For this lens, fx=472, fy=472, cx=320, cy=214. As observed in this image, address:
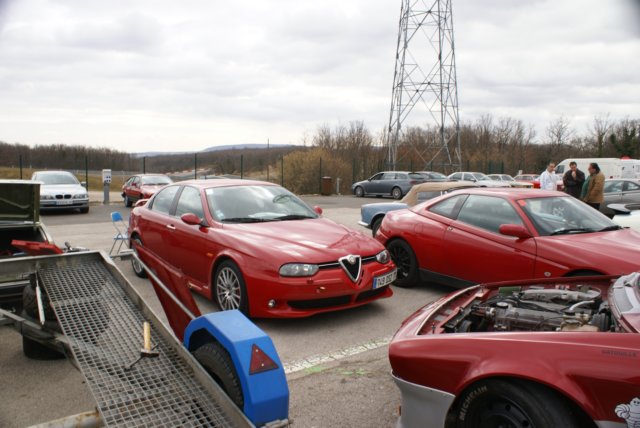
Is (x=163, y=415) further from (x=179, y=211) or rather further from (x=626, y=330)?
(x=179, y=211)

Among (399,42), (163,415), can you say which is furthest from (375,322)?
(399,42)

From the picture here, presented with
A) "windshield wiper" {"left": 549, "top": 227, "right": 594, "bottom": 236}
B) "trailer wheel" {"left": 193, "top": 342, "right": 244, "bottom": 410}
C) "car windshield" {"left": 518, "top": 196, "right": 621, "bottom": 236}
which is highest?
"car windshield" {"left": 518, "top": 196, "right": 621, "bottom": 236}

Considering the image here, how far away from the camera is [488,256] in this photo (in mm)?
5406

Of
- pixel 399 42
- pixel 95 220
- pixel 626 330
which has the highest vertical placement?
pixel 399 42

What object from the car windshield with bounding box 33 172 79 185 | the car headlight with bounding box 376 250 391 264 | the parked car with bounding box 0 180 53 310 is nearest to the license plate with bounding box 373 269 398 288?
the car headlight with bounding box 376 250 391 264

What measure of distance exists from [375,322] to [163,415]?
10.4 ft

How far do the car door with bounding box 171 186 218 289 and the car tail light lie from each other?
3036 millimetres

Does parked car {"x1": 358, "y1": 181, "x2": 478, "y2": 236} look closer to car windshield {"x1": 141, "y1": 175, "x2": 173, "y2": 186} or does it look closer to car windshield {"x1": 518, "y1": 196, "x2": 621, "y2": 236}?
car windshield {"x1": 518, "y1": 196, "x2": 621, "y2": 236}

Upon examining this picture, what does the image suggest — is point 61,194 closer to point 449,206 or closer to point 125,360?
point 449,206

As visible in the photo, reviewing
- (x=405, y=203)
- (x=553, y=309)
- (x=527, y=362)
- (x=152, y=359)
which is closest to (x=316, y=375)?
(x=152, y=359)

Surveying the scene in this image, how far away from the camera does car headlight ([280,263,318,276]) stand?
4.55 m

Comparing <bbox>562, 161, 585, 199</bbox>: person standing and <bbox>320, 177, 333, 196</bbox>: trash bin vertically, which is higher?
<bbox>562, 161, 585, 199</bbox>: person standing

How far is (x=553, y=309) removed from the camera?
282cm

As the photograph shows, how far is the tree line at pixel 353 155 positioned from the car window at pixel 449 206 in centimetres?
2331
